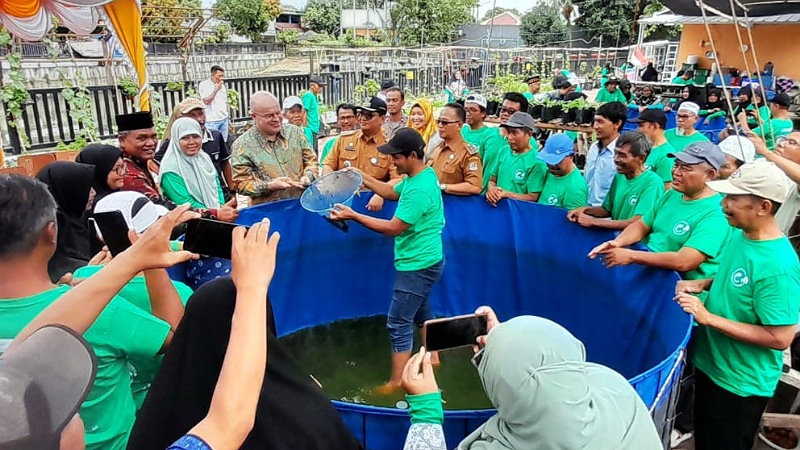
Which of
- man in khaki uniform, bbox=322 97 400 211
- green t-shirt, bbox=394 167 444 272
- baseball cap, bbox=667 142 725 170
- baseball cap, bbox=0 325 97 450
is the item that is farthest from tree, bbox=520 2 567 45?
baseball cap, bbox=0 325 97 450

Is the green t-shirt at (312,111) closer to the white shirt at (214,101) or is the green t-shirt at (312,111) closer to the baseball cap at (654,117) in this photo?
the white shirt at (214,101)

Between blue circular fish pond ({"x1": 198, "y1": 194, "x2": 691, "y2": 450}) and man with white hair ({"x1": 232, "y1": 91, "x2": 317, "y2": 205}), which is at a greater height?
man with white hair ({"x1": 232, "y1": 91, "x2": 317, "y2": 205})

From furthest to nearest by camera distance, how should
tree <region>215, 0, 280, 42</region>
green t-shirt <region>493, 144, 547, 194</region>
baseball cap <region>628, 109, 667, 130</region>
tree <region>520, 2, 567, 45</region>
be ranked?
tree <region>520, 2, 567, 45</region> → tree <region>215, 0, 280, 42</region> → baseball cap <region>628, 109, 667, 130</region> → green t-shirt <region>493, 144, 547, 194</region>

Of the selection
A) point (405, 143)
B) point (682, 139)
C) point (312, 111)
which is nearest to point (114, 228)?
point (405, 143)

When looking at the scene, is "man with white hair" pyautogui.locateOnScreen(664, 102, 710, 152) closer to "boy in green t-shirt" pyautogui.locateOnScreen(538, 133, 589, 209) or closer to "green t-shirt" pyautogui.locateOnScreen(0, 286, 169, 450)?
"boy in green t-shirt" pyautogui.locateOnScreen(538, 133, 589, 209)

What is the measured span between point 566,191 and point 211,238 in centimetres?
331

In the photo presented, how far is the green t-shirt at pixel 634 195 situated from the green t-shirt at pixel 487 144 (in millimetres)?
1491

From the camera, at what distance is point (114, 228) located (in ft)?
6.86

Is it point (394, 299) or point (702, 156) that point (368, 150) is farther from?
point (702, 156)

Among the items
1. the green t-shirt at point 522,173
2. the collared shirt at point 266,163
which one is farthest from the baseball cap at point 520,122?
the collared shirt at point 266,163

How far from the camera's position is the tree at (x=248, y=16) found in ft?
118

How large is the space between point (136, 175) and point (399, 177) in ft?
7.50

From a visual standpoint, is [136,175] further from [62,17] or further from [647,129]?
[62,17]

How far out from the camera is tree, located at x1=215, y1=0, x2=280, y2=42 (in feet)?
118
